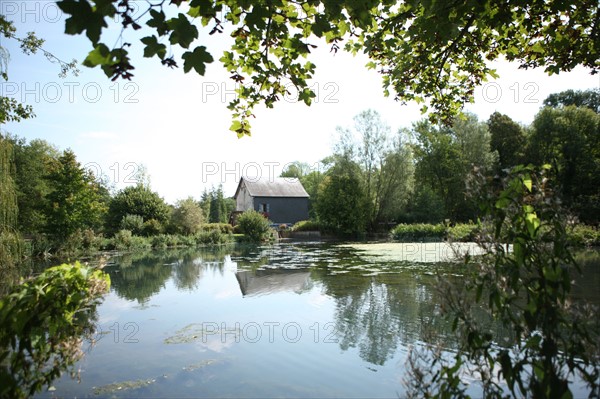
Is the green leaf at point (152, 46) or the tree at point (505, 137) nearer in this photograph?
the green leaf at point (152, 46)

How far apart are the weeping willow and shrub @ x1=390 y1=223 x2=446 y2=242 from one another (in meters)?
23.8

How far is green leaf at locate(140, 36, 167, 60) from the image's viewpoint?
230cm

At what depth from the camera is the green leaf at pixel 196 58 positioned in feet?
7.90

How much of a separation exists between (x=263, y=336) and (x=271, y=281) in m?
5.27

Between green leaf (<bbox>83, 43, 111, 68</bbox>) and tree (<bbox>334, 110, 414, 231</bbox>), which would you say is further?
tree (<bbox>334, 110, 414, 231</bbox>)

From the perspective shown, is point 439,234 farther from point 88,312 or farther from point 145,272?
point 88,312

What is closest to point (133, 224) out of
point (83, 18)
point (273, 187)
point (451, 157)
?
point (273, 187)

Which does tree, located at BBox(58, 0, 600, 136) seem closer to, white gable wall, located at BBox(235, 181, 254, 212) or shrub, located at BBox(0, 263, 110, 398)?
shrub, located at BBox(0, 263, 110, 398)

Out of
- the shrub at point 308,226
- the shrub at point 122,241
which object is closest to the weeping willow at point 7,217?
the shrub at point 122,241

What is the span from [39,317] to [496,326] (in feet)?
18.6

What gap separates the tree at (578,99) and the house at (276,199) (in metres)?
31.3

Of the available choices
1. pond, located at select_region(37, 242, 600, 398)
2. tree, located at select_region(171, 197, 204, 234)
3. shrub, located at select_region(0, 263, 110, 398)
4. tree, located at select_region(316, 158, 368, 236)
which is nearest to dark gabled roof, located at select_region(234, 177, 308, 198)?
tree, located at select_region(316, 158, 368, 236)

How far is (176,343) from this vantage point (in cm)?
573

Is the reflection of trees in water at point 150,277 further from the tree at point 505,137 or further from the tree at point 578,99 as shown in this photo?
the tree at point 578,99
